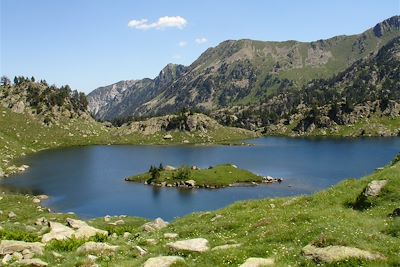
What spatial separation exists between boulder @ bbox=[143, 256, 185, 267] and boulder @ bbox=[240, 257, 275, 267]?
4.10 meters

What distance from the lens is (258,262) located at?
23.5m

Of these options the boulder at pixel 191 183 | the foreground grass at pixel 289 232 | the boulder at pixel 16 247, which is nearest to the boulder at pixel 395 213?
the foreground grass at pixel 289 232

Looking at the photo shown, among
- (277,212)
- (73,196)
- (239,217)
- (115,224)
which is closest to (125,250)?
(239,217)

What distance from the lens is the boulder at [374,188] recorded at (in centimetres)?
3541

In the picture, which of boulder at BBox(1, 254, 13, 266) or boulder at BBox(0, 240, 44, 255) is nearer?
boulder at BBox(1, 254, 13, 266)

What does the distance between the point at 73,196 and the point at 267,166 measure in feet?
277

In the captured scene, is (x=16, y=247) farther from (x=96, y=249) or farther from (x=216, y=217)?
(x=216, y=217)

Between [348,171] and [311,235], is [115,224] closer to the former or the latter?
[311,235]

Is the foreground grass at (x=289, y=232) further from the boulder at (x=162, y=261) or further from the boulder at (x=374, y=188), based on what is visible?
the boulder at (x=162, y=261)

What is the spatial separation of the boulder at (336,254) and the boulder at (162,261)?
7252 mm

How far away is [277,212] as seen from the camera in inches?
1484

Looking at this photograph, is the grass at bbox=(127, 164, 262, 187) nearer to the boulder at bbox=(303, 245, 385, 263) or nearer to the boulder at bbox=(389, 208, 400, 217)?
the boulder at bbox=(389, 208, 400, 217)

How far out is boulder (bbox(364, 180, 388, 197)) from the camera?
1394 inches

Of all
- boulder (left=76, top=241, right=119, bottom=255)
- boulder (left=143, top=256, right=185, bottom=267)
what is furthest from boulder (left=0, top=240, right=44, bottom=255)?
boulder (left=143, top=256, right=185, bottom=267)
